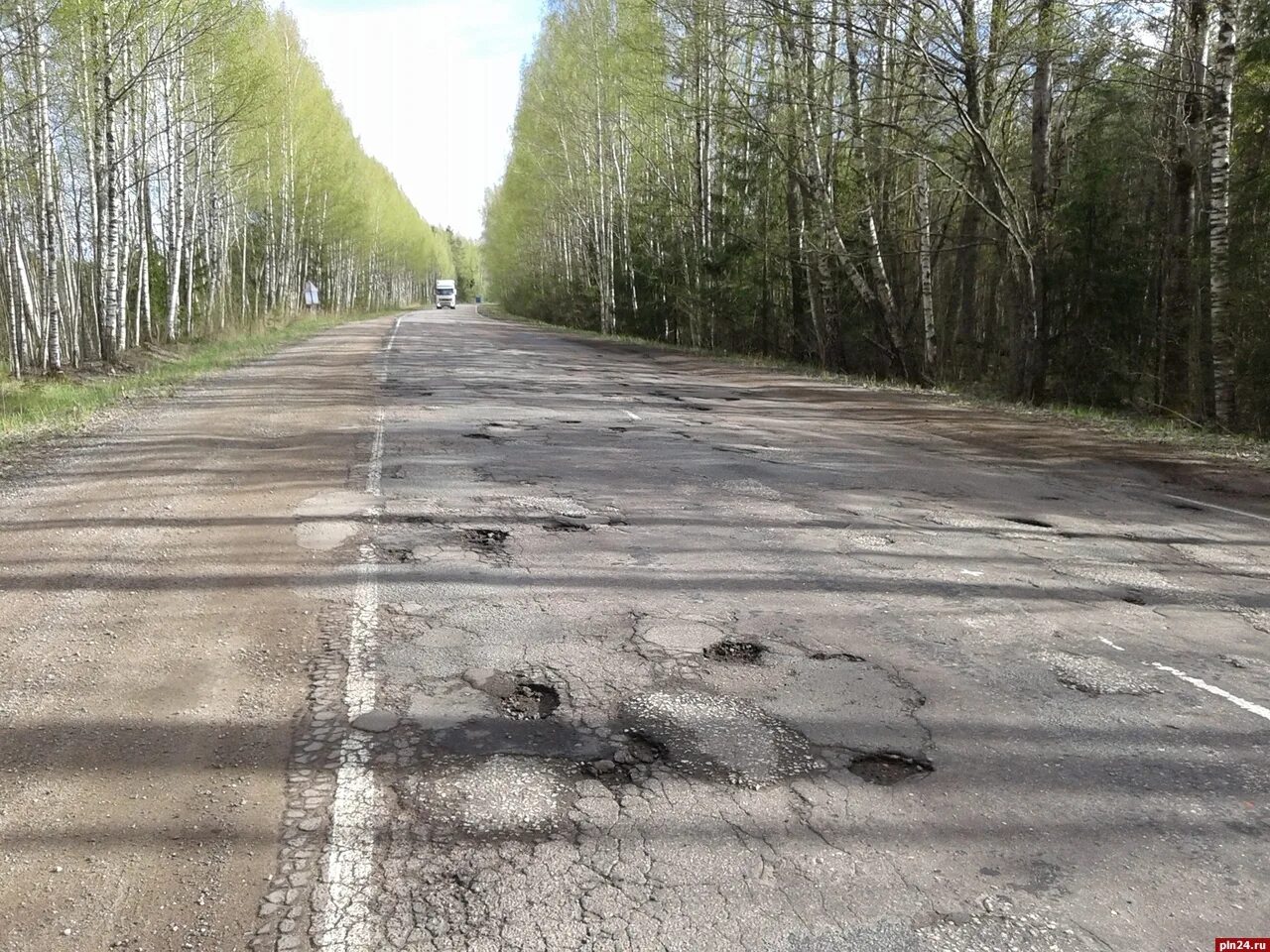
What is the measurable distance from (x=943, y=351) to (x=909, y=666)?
81.3ft

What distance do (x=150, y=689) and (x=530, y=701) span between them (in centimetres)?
165

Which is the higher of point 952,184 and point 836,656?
point 952,184

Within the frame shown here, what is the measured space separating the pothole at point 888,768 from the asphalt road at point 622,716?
0.01 meters

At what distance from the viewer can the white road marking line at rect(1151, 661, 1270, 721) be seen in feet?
13.0

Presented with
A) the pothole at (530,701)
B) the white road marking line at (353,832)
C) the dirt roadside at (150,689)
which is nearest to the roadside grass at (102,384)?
the dirt roadside at (150,689)

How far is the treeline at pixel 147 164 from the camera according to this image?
16250 mm

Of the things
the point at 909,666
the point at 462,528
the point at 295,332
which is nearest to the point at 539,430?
the point at 462,528

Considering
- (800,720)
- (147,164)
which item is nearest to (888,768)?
(800,720)

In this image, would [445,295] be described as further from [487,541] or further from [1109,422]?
[487,541]

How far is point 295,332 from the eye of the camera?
3095cm

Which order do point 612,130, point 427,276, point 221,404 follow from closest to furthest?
point 221,404 < point 612,130 < point 427,276

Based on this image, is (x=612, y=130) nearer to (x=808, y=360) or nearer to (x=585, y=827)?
(x=808, y=360)

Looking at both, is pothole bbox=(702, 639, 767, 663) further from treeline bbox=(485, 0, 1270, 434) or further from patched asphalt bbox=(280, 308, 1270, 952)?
treeline bbox=(485, 0, 1270, 434)

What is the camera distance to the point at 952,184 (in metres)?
20.2
